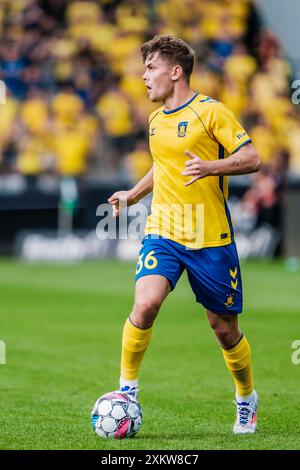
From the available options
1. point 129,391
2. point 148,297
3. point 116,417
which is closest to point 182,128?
point 148,297

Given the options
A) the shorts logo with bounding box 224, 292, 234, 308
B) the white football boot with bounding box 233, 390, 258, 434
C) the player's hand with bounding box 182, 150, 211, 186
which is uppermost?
the player's hand with bounding box 182, 150, 211, 186

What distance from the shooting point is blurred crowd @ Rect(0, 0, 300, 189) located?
928 inches

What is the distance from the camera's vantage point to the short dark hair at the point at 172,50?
5.70 metres

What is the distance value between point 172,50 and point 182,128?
→ 0.46 metres

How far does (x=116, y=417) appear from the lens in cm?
538

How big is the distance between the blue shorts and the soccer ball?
68cm

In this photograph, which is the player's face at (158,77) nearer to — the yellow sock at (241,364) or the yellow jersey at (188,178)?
the yellow jersey at (188,178)

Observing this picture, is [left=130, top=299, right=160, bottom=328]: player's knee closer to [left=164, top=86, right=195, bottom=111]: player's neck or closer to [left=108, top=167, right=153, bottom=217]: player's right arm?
[left=108, top=167, right=153, bottom=217]: player's right arm

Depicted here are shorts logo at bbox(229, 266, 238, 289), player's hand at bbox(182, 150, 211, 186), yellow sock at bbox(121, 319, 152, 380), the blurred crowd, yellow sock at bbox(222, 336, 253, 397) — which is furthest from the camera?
the blurred crowd

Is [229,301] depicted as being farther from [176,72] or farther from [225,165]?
[176,72]

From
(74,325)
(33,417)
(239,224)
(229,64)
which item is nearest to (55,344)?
(74,325)

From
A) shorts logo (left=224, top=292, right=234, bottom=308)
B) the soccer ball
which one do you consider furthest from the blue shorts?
the soccer ball

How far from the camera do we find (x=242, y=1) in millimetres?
24734

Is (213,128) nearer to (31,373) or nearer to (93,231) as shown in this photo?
(31,373)
